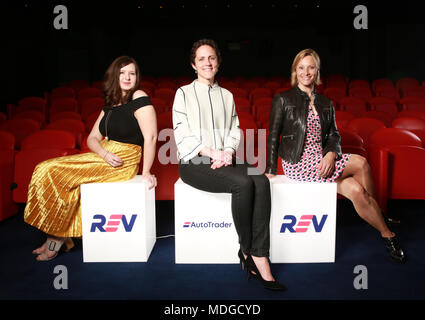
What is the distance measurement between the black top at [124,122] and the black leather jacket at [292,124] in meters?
0.84

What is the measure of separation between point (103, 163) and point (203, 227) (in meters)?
0.77

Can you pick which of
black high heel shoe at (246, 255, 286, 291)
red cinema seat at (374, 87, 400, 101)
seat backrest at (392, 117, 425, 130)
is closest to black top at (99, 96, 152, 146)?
black high heel shoe at (246, 255, 286, 291)

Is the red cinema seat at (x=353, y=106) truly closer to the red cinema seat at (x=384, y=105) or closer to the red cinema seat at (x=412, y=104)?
the red cinema seat at (x=384, y=105)

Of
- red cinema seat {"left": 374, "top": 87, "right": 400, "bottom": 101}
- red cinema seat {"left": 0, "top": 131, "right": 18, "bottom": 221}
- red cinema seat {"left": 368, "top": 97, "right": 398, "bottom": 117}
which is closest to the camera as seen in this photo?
red cinema seat {"left": 0, "top": 131, "right": 18, "bottom": 221}

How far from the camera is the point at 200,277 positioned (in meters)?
2.30

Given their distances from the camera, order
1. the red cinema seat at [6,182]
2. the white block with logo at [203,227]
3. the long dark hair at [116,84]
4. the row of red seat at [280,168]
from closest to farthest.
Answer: the white block with logo at [203,227] → the long dark hair at [116,84] → the red cinema seat at [6,182] → the row of red seat at [280,168]

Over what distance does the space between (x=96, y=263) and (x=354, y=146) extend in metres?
2.31

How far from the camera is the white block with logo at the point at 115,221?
2471 millimetres

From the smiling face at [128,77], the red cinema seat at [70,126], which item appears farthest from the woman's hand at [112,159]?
the red cinema seat at [70,126]

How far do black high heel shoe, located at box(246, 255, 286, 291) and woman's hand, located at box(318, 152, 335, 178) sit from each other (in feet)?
2.43

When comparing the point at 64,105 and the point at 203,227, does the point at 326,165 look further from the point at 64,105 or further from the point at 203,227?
the point at 64,105

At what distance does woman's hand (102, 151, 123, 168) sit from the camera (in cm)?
251

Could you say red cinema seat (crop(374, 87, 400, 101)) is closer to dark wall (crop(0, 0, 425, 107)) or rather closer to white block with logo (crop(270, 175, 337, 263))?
dark wall (crop(0, 0, 425, 107))
